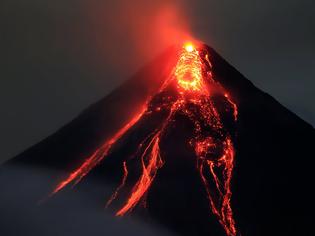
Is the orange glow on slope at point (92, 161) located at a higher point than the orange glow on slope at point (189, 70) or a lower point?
lower

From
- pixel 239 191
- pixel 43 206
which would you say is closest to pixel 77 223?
pixel 43 206

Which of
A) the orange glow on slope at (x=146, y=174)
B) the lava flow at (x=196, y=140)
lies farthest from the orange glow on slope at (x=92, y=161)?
the orange glow on slope at (x=146, y=174)

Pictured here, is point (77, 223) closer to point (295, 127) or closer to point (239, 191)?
point (239, 191)

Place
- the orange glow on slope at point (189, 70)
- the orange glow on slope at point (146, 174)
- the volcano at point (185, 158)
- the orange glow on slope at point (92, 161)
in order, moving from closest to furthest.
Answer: the orange glow on slope at point (146, 174) < the volcano at point (185, 158) < the orange glow on slope at point (92, 161) < the orange glow on slope at point (189, 70)

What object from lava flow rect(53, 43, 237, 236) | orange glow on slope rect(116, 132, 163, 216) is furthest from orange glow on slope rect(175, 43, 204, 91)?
orange glow on slope rect(116, 132, 163, 216)

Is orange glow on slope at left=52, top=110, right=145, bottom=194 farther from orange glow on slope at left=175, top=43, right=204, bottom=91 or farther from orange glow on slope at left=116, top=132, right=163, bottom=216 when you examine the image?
orange glow on slope at left=175, top=43, right=204, bottom=91

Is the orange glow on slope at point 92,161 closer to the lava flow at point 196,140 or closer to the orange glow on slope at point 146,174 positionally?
the lava flow at point 196,140

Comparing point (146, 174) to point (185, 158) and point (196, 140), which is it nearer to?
point (185, 158)
